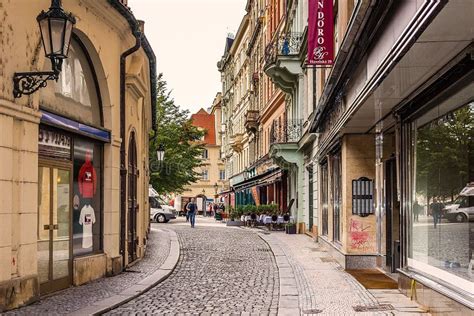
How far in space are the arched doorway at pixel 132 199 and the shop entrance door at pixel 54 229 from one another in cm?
383

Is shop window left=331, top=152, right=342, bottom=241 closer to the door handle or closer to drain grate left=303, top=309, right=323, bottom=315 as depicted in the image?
drain grate left=303, top=309, right=323, bottom=315

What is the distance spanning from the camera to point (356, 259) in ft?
48.2

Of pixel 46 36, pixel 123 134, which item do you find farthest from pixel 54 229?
pixel 123 134

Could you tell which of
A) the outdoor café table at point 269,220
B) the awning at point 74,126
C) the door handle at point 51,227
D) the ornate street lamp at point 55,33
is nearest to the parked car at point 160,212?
the outdoor café table at point 269,220

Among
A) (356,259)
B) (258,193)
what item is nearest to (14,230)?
(356,259)

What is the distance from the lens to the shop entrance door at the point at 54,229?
10359 mm

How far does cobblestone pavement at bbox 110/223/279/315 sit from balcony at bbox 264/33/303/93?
32.8ft

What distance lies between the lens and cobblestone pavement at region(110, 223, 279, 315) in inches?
384

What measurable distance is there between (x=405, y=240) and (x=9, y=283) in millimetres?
5425

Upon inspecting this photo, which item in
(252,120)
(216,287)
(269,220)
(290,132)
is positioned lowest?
(216,287)

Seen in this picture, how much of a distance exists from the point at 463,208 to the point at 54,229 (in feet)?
20.0

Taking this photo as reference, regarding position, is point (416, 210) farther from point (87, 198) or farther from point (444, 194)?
point (87, 198)

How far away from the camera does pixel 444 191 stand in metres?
8.53

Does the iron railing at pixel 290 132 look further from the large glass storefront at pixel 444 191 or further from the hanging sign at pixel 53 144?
the large glass storefront at pixel 444 191
